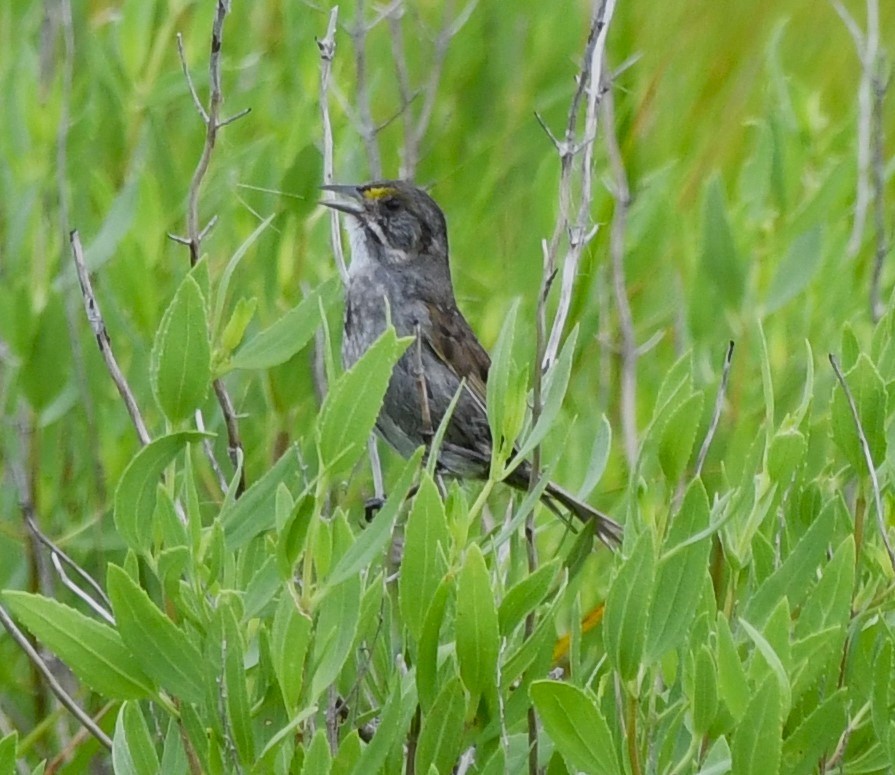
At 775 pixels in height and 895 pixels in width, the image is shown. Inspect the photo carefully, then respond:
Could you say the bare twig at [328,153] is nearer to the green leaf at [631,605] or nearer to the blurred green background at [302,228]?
the blurred green background at [302,228]

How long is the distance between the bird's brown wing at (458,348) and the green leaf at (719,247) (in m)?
0.85

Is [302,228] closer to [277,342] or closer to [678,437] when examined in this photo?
[277,342]

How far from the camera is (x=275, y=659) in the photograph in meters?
1.41

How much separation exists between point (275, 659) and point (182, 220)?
2043mm

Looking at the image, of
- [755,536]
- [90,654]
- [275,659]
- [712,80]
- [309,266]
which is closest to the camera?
[275,659]

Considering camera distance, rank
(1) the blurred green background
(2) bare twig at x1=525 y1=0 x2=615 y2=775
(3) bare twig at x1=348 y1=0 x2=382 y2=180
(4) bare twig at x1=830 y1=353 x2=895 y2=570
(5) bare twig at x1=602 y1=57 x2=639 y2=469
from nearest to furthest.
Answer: (4) bare twig at x1=830 y1=353 x2=895 y2=570 < (2) bare twig at x1=525 y1=0 x2=615 y2=775 < (1) the blurred green background < (5) bare twig at x1=602 y1=57 x2=639 y2=469 < (3) bare twig at x1=348 y1=0 x2=382 y2=180

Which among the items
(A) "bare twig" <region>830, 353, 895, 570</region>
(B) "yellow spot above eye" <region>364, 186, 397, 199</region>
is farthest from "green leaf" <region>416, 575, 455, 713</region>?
(B) "yellow spot above eye" <region>364, 186, 397, 199</region>

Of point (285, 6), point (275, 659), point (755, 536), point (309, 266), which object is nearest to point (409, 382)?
point (309, 266)

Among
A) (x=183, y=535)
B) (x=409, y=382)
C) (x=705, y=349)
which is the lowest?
(x=409, y=382)

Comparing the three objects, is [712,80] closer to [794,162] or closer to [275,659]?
[794,162]

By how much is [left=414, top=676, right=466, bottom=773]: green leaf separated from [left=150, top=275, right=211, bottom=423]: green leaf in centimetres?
37

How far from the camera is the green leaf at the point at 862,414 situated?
1.68 metres

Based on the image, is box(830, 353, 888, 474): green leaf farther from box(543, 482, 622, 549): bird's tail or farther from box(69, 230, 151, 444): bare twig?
box(69, 230, 151, 444): bare twig

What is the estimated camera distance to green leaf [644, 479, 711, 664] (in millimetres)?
1504
